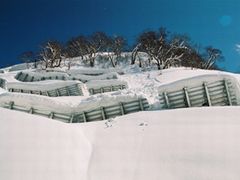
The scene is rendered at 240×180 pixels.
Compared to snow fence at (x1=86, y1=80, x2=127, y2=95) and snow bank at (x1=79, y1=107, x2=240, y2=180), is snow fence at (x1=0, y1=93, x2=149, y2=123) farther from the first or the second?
snow fence at (x1=86, y1=80, x2=127, y2=95)

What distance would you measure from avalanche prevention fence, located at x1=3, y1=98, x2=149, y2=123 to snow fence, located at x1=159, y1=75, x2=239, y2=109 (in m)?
1.13

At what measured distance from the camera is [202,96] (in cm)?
1672

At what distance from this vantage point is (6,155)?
986 cm

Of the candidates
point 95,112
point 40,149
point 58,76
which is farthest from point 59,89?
point 40,149

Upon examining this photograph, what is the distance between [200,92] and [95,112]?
428cm

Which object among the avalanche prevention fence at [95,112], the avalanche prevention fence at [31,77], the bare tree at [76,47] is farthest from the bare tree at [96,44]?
the avalanche prevention fence at [95,112]

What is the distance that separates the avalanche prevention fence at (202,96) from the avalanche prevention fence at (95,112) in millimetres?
1130

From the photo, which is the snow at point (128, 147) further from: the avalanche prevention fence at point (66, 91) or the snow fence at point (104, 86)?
the snow fence at point (104, 86)

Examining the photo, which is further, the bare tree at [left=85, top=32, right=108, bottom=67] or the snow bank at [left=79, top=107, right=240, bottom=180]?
the bare tree at [left=85, top=32, right=108, bottom=67]

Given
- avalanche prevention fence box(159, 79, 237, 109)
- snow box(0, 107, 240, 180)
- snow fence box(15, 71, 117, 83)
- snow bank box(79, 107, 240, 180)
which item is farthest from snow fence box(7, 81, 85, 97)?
snow box(0, 107, 240, 180)

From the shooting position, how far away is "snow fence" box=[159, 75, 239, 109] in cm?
1662

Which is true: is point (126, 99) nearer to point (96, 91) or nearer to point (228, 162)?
point (228, 162)

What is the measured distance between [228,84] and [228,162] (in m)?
7.79

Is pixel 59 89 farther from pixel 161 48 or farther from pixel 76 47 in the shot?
pixel 76 47
